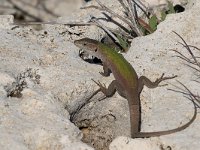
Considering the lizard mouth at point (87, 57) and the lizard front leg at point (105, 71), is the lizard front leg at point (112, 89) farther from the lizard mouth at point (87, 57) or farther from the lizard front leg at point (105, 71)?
the lizard mouth at point (87, 57)

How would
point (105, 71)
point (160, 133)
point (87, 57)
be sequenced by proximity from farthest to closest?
point (87, 57) → point (105, 71) → point (160, 133)

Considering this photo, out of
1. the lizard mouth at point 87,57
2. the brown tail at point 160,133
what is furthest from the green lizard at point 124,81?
the lizard mouth at point 87,57

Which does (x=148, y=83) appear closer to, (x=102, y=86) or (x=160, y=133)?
(x=102, y=86)

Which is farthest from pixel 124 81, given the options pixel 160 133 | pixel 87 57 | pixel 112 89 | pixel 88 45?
pixel 87 57

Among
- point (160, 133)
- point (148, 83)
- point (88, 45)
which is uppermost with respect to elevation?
point (160, 133)

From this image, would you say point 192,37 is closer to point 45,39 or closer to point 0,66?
point 45,39

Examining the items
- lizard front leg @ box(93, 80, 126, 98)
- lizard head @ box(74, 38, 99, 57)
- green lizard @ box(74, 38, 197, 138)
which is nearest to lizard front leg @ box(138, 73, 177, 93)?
green lizard @ box(74, 38, 197, 138)

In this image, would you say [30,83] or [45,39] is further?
[45,39]

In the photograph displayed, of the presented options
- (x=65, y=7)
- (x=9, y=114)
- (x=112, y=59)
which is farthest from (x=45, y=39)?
(x=65, y=7)

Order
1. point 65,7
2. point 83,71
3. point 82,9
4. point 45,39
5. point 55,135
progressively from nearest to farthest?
point 55,135 → point 83,71 → point 45,39 → point 82,9 → point 65,7
